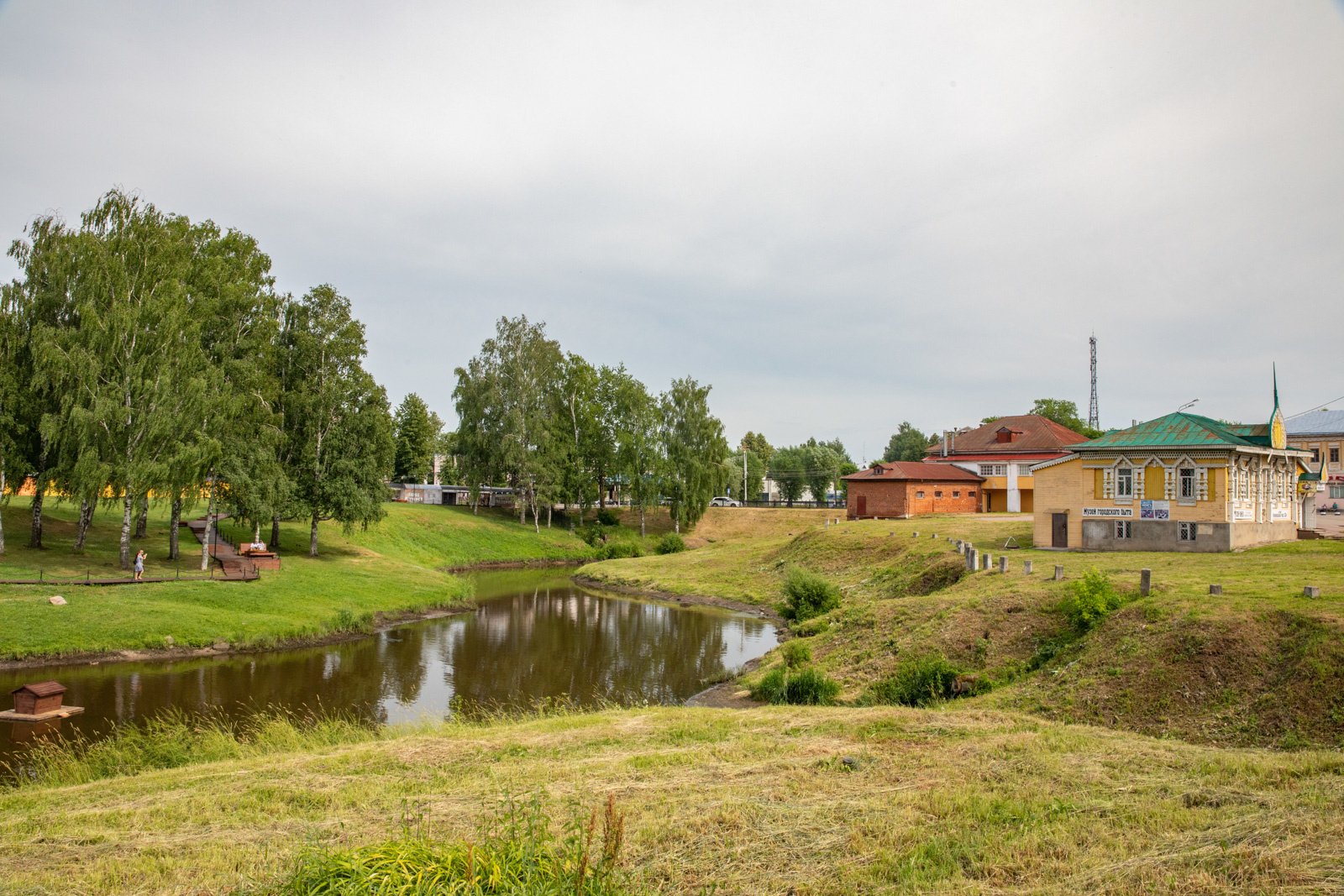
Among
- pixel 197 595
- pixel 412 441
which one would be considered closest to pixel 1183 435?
pixel 197 595

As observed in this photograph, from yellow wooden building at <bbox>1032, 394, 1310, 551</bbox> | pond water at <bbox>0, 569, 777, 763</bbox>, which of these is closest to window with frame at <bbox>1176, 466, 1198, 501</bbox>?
yellow wooden building at <bbox>1032, 394, 1310, 551</bbox>

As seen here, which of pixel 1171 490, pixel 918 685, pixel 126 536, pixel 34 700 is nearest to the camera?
pixel 34 700

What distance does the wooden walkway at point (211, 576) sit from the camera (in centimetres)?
2950

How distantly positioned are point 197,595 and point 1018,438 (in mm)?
56850

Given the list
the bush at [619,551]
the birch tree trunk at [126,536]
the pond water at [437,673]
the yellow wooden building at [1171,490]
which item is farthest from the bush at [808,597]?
the bush at [619,551]

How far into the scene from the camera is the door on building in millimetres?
34219

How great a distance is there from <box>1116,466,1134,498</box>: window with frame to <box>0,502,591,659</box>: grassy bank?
31.1 meters

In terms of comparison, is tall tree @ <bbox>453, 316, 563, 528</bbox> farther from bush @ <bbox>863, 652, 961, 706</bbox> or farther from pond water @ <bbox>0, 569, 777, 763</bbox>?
bush @ <bbox>863, 652, 961, 706</bbox>

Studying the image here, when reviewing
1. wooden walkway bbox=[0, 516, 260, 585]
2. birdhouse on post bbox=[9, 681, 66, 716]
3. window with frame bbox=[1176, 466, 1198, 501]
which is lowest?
birdhouse on post bbox=[9, 681, 66, 716]

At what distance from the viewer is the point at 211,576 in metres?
33.7

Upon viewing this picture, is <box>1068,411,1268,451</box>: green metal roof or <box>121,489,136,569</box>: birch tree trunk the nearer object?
<box>1068,411,1268,451</box>: green metal roof

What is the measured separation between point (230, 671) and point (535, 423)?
40.8 meters

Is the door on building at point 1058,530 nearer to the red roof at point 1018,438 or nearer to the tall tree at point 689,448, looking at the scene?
the red roof at point 1018,438

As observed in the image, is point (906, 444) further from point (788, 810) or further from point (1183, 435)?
point (788, 810)
